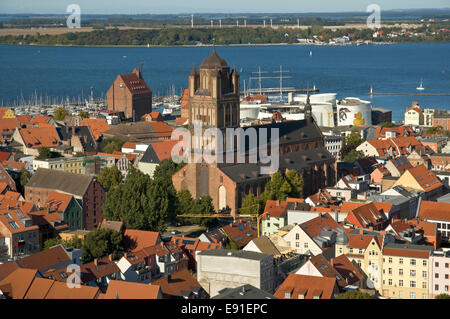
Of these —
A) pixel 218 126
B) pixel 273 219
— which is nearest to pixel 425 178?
pixel 273 219

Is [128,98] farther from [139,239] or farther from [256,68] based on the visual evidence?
[256,68]

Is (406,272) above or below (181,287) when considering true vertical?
below

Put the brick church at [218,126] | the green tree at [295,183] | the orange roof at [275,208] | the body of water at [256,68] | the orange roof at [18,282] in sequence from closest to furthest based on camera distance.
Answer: the orange roof at [18,282] → the orange roof at [275,208] → the brick church at [218,126] → the green tree at [295,183] → the body of water at [256,68]

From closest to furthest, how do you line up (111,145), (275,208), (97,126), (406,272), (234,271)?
(234,271), (406,272), (275,208), (111,145), (97,126)

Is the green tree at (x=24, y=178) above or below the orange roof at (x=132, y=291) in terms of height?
below

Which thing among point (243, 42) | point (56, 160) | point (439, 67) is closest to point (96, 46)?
point (243, 42)

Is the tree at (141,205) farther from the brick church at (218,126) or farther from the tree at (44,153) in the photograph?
the tree at (44,153)

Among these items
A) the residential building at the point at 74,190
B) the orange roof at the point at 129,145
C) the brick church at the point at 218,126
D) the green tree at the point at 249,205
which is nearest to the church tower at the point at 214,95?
→ the brick church at the point at 218,126

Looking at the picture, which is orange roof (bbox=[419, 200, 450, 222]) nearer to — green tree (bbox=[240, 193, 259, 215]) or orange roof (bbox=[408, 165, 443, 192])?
orange roof (bbox=[408, 165, 443, 192])
